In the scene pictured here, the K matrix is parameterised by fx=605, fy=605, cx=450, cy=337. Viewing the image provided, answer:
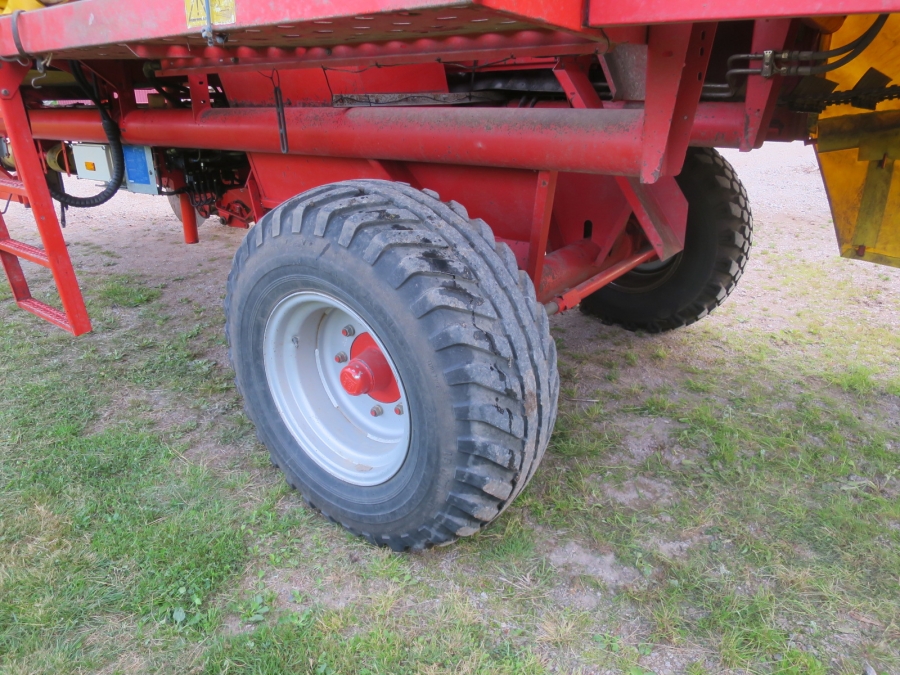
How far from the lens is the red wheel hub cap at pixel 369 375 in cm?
208

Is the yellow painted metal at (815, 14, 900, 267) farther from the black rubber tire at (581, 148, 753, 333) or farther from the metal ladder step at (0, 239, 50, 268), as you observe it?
the metal ladder step at (0, 239, 50, 268)

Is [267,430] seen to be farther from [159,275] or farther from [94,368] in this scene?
[159,275]

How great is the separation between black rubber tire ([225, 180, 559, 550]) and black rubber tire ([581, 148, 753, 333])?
1821 mm

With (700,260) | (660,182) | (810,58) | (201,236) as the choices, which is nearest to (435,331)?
(810,58)

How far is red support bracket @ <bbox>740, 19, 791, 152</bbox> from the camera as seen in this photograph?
1.87 meters

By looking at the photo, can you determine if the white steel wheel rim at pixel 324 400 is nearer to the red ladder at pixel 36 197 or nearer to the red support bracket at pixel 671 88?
the red support bracket at pixel 671 88

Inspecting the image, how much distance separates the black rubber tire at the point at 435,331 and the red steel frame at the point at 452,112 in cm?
37

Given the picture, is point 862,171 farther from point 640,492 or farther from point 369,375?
point 369,375

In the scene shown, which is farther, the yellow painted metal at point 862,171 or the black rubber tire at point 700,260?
Answer: the black rubber tire at point 700,260

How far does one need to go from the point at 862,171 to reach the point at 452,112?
157 centimetres

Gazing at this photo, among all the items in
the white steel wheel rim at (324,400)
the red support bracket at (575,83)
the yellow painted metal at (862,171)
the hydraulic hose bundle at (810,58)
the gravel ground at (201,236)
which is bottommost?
the gravel ground at (201,236)

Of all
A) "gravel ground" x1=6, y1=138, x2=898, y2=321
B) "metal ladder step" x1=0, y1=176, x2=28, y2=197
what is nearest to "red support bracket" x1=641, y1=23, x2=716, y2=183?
"gravel ground" x1=6, y1=138, x2=898, y2=321

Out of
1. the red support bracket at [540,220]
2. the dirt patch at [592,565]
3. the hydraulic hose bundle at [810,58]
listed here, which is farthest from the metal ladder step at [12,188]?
the hydraulic hose bundle at [810,58]

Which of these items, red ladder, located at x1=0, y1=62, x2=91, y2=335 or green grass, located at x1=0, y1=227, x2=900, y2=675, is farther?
red ladder, located at x1=0, y1=62, x2=91, y2=335
